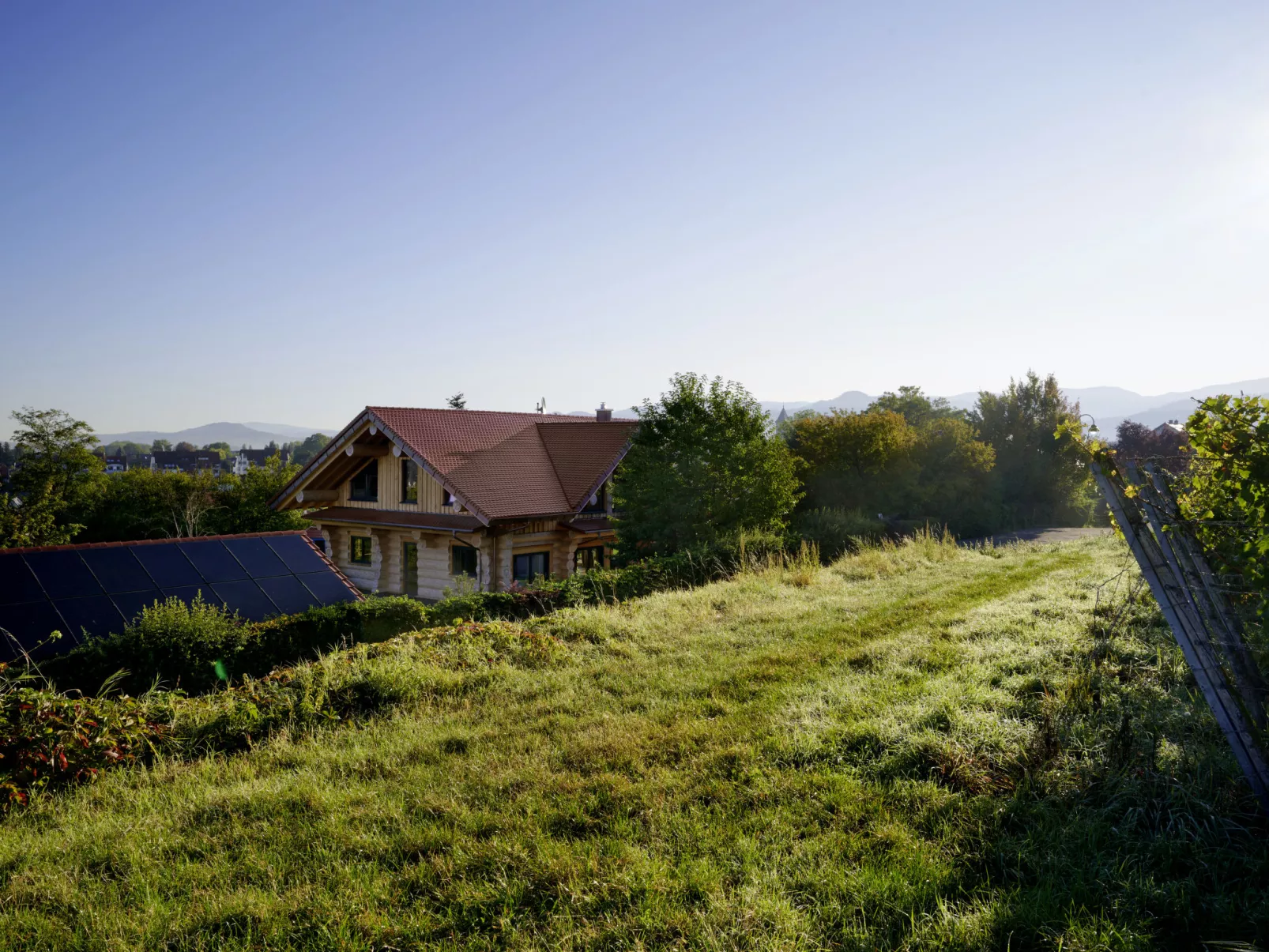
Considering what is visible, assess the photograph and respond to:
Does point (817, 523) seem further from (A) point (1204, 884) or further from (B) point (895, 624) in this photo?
(A) point (1204, 884)

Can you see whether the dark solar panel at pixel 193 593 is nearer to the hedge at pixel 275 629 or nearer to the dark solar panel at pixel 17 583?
the hedge at pixel 275 629

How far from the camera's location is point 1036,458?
4050cm

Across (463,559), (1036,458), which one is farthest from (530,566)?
(1036,458)

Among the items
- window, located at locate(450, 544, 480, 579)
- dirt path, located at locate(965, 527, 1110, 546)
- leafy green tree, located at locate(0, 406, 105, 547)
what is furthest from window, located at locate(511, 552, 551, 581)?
leafy green tree, located at locate(0, 406, 105, 547)

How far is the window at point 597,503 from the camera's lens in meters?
23.2

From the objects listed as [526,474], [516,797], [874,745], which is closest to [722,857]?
[516,797]

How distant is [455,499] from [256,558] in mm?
8727

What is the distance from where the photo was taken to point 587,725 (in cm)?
570

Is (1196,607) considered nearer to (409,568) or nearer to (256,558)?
(256,558)

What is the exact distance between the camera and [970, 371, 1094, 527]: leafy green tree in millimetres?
39844

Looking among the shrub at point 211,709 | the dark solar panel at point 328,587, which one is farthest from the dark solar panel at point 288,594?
the shrub at point 211,709

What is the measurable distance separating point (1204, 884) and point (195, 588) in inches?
473

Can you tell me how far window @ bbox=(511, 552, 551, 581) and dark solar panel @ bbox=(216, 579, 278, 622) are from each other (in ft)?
34.4

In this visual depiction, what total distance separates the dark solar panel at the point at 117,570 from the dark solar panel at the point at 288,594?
1.57 metres
